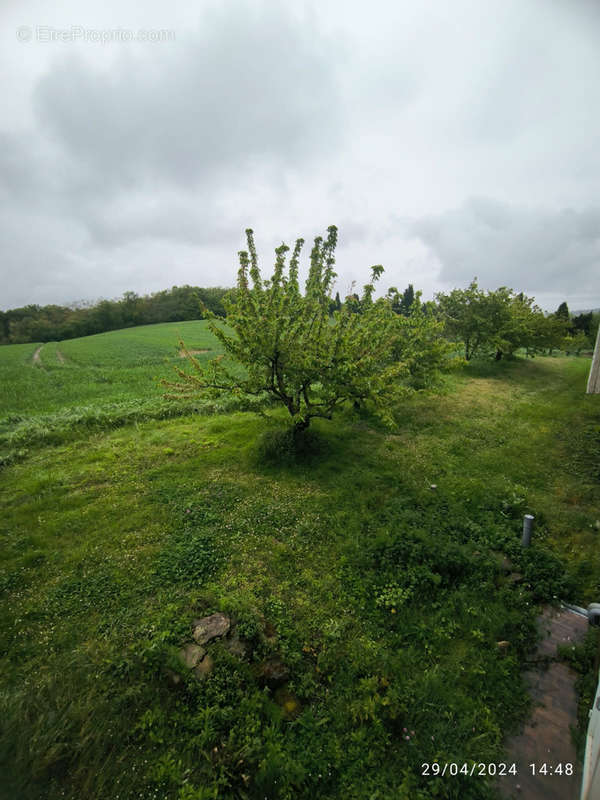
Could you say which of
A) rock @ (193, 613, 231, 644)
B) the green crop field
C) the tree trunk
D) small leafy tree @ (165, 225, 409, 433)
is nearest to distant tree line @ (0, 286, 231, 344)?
the green crop field

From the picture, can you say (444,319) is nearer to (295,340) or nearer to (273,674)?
(295,340)

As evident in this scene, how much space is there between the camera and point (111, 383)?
18.8 m

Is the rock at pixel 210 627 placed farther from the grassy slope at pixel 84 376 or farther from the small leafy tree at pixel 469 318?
the small leafy tree at pixel 469 318

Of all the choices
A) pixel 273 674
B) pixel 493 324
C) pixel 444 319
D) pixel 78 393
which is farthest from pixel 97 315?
pixel 273 674

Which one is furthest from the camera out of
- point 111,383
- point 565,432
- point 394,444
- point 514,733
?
point 111,383

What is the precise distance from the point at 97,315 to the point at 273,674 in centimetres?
7865

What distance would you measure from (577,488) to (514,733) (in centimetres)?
643

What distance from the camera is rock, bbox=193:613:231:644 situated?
4395 mm

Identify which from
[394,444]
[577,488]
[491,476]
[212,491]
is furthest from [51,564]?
[577,488]

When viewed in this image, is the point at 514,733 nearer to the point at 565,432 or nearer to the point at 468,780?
the point at 468,780

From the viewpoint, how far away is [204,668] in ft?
13.4

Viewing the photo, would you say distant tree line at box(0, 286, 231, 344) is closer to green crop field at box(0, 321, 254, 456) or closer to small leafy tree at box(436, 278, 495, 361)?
green crop field at box(0, 321, 254, 456)

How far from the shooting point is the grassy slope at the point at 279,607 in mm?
3355

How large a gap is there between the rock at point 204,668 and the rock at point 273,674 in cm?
65
